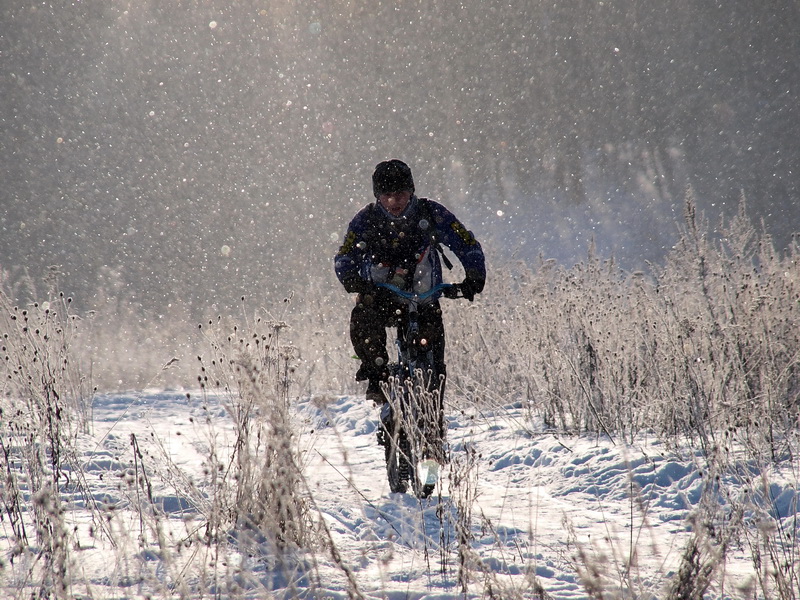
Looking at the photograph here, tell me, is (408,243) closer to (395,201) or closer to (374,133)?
(395,201)

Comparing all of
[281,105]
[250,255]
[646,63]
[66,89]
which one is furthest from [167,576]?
[66,89]

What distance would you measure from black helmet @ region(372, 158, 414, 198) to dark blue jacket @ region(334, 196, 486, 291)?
10 centimetres

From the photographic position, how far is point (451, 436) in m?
5.20

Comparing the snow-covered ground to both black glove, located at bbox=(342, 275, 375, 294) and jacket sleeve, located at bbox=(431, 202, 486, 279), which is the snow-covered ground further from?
jacket sleeve, located at bbox=(431, 202, 486, 279)

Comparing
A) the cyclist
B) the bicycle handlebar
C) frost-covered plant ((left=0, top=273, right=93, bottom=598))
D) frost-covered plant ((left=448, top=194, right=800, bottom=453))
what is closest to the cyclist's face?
the cyclist

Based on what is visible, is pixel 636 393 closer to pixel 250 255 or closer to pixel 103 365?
pixel 103 365

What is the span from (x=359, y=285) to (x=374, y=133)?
46.4 metres

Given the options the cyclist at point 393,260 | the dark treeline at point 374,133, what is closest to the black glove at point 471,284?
the cyclist at point 393,260

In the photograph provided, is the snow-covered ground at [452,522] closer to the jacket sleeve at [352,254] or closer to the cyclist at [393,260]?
the cyclist at [393,260]

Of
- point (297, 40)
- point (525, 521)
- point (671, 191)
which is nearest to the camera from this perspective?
point (525, 521)

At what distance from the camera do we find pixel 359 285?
336cm

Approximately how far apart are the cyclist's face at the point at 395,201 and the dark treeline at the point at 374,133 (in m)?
22.6

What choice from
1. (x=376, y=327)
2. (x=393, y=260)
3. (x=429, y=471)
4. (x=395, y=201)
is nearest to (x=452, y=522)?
(x=429, y=471)

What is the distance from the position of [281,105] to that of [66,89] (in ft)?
75.4
